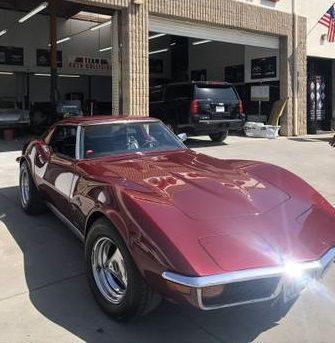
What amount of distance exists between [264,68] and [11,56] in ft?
40.0

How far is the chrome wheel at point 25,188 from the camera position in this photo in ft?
21.3

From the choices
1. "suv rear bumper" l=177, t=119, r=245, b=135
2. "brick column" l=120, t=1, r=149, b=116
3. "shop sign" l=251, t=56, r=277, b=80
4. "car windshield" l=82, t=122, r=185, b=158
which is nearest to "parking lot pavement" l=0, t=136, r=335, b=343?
"car windshield" l=82, t=122, r=185, b=158

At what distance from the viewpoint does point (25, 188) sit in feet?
21.9

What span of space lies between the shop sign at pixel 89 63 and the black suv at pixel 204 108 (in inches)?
474

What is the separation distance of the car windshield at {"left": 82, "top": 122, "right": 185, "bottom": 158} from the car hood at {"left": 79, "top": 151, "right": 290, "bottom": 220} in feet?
1.18

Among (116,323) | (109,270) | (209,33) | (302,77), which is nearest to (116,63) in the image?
(209,33)

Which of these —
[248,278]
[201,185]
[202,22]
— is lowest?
[248,278]

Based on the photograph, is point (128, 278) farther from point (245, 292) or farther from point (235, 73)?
point (235, 73)

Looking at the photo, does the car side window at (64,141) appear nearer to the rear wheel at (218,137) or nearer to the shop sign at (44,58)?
the rear wheel at (218,137)

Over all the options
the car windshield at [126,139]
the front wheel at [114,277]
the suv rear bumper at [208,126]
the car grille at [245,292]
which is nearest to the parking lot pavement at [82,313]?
the front wheel at [114,277]

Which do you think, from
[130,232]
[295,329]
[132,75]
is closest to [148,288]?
[130,232]

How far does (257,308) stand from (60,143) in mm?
2979

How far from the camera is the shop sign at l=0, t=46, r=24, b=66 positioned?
23977 millimetres

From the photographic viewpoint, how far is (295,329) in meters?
3.51
